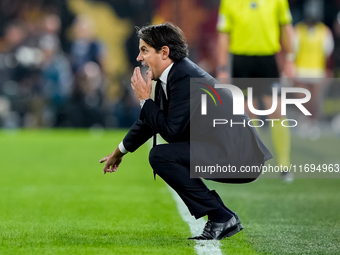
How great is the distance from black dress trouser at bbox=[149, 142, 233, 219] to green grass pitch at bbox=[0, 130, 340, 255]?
0.77 ft

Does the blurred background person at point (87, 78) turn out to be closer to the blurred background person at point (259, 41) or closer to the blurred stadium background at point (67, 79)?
the blurred stadium background at point (67, 79)

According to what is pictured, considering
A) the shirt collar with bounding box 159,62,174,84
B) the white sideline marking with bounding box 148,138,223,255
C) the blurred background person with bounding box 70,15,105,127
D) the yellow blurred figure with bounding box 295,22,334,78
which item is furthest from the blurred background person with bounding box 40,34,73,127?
the shirt collar with bounding box 159,62,174,84

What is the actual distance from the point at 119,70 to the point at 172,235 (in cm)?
1610

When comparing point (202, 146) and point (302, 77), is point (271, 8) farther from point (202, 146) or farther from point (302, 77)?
point (302, 77)

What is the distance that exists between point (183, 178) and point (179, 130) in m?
0.31

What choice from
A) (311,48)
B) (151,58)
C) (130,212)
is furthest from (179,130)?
(311,48)

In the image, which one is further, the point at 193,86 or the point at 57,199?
the point at 57,199

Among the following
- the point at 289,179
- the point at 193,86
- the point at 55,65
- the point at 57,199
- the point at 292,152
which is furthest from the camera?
the point at 55,65

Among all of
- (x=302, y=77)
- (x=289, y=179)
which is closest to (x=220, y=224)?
(x=289, y=179)

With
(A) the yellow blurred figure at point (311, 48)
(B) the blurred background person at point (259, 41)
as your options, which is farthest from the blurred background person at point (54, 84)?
(B) the blurred background person at point (259, 41)

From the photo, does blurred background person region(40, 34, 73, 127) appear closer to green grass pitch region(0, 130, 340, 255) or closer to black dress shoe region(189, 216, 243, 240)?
green grass pitch region(0, 130, 340, 255)

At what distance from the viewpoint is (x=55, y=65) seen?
16.2 m

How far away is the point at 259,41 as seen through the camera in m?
7.79

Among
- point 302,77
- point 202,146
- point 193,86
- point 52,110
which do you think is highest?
point 193,86
